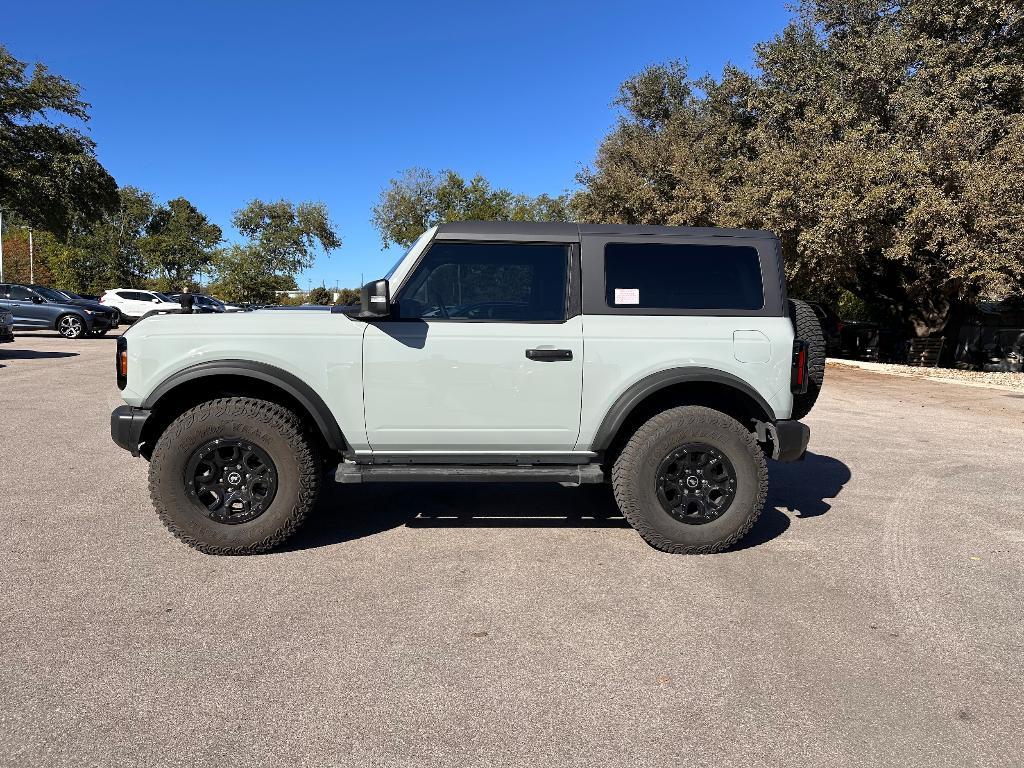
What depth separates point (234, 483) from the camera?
3.80 meters

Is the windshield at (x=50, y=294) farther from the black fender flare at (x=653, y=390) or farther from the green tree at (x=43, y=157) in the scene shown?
the black fender flare at (x=653, y=390)

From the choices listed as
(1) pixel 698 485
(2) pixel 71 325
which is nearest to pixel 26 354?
(2) pixel 71 325

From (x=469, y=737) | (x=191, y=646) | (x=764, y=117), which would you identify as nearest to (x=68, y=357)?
(x=191, y=646)

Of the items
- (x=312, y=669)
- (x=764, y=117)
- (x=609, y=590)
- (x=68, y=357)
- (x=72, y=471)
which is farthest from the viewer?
(x=764, y=117)

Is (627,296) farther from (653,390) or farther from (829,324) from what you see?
(829,324)

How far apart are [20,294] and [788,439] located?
879 inches

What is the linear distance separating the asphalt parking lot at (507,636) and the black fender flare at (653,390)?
2.45 feet

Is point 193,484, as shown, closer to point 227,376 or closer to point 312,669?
point 227,376

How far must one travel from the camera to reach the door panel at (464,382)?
12.4 ft

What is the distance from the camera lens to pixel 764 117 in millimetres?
18672

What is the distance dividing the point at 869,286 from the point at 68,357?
2263cm

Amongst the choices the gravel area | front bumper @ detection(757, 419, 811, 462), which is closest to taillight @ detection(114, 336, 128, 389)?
front bumper @ detection(757, 419, 811, 462)

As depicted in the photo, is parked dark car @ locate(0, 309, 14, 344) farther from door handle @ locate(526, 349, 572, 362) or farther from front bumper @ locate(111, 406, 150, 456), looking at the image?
door handle @ locate(526, 349, 572, 362)

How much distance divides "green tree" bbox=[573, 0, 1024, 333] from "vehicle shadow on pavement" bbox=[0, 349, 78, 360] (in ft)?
50.6
